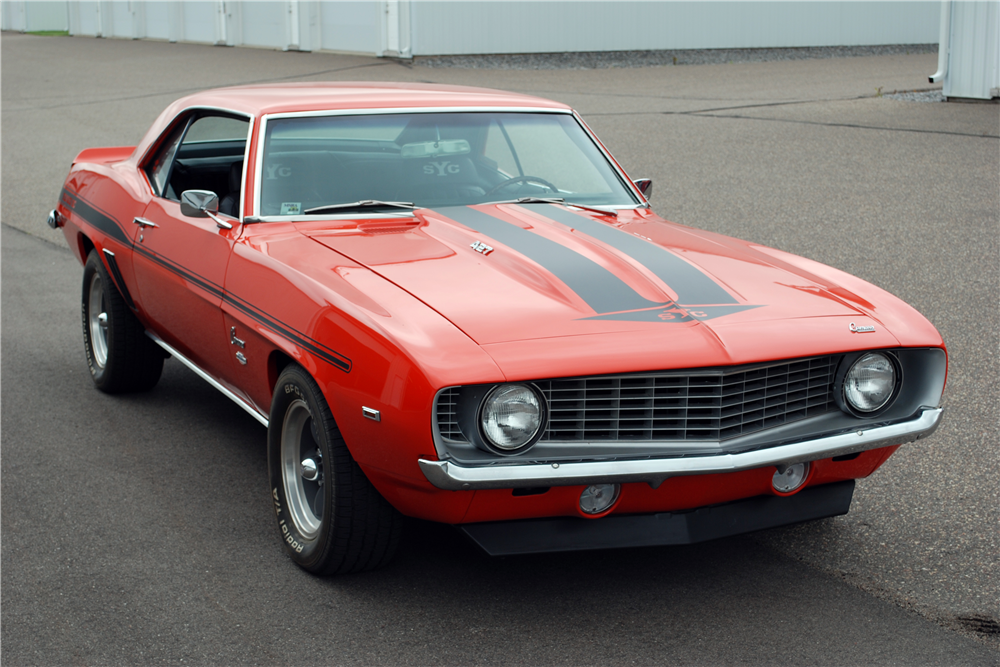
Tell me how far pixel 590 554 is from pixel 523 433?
0.89m

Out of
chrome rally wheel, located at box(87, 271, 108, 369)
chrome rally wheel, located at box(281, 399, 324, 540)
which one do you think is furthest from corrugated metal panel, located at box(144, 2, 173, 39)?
chrome rally wheel, located at box(281, 399, 324, 540)

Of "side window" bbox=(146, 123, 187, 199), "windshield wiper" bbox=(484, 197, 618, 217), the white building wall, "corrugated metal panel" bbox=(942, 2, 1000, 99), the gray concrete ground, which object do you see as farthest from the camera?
the white building wall

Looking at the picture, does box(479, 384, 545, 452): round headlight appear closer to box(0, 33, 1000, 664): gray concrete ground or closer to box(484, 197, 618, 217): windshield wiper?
box(0, 33, 1000, 664): gray concrete ground

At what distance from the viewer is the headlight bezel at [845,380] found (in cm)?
312

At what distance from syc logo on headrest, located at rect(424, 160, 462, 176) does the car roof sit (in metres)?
0.28

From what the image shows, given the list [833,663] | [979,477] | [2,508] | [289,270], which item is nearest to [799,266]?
[979,477]

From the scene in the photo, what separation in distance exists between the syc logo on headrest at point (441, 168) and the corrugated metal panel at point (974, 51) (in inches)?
461

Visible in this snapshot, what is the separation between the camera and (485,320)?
9.52ft

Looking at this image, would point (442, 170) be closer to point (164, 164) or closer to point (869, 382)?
point (164, 164)

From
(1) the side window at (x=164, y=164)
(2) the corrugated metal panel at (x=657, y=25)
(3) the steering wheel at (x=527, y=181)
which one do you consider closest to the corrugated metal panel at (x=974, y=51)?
(2) the corrugated metal panel at (x=657, y=25)

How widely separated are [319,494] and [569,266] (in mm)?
1110

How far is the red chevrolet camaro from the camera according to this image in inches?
111

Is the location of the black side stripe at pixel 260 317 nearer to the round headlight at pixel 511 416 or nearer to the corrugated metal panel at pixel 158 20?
the round headlight at pixel 511 416

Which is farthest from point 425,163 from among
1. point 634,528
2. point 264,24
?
point 264,24
